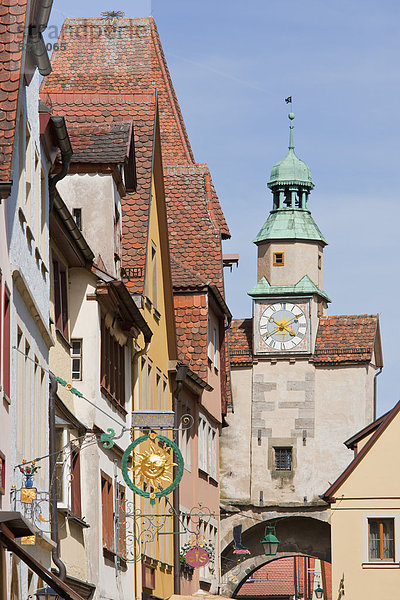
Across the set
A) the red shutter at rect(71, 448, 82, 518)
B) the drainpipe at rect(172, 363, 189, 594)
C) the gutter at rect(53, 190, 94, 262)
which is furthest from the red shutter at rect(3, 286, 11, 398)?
the drainpipe at rect(172, 363, 189, 594)

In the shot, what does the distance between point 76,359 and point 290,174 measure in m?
38.7

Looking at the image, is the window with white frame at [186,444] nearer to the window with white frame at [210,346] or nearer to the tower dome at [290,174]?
the window with white frame at [210,346]

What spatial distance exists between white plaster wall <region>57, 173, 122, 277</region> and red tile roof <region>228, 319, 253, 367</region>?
33.1 meters

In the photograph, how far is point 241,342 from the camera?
54812mm

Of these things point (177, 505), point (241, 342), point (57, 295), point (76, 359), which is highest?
point (241, 342)

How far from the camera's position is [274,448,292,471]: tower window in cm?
5219

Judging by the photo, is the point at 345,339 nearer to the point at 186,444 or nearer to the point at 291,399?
the point at 291,399

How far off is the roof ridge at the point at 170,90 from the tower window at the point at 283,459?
1709 centimetres

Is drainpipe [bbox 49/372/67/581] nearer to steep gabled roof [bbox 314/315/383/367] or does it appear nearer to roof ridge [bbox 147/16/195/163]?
roof ridge [bbox 147/16/195/163]

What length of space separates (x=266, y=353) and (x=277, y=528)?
21.2 ft

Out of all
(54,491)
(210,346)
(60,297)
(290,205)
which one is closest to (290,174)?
(290,205)

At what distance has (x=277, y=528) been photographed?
168ft

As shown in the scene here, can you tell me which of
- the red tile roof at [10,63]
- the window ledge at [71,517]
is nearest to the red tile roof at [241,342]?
the window ledge at [71,517]

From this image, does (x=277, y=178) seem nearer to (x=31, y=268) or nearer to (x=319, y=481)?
(x=319, y=481)
